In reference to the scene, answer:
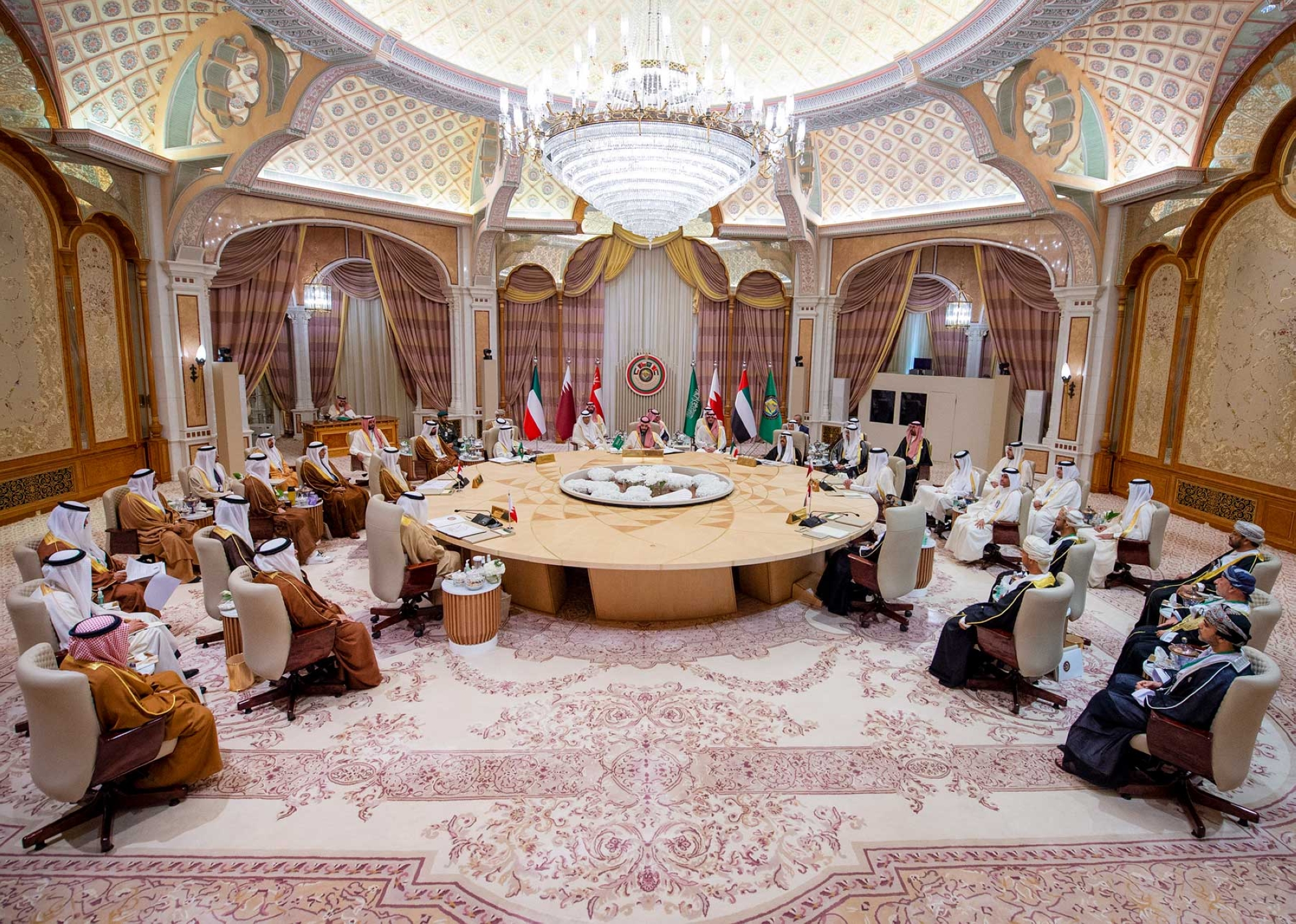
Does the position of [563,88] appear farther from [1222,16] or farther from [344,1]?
[1222,16]

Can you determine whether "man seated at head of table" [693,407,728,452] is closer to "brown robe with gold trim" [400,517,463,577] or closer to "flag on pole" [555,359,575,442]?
"flag on pole" [555,359,575,442]

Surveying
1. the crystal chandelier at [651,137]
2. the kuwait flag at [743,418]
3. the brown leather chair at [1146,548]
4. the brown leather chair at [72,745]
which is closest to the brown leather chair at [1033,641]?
the brown leather chair at [1146,548]

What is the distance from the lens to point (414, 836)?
3.63m

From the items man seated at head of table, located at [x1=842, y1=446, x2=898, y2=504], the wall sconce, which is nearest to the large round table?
man seated at head of table, located at [x1=842, y1=446, x2=898, y2=504]

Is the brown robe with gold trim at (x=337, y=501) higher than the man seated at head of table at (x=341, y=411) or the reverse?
the reverse

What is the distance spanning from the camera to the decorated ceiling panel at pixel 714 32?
950cm

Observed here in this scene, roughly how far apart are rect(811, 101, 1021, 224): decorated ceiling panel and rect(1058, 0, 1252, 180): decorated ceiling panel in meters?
1.77

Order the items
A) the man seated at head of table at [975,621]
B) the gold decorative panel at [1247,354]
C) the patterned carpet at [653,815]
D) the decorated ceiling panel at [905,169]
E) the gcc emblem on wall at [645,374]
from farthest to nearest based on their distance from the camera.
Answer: the gcc emblem on wall at [645,374] < the decorated ceiling panel at [905,169] < the gold decorative panel at [1247,354] < the man seated at head of table at [975,621] < the patterned carpet at [653,815]

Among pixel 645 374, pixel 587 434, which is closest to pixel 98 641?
pixel 587 434

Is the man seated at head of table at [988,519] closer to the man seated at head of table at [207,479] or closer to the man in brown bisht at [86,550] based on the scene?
the man in brown bisht at [86,550]

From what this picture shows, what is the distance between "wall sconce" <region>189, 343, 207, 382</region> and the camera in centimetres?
1058

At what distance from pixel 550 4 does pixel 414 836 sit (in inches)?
432

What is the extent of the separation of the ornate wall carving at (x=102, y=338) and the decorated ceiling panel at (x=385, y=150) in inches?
108

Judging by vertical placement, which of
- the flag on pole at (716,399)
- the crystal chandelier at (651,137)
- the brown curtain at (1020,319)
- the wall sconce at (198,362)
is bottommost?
the flag on pole at (716,399)
